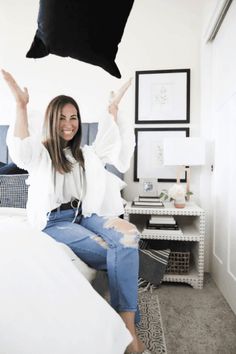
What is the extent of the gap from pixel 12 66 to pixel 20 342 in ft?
8.69

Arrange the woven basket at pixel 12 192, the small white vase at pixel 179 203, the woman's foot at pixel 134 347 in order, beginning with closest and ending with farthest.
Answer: the woman's foot at pixel 134 347
the woven basket at pixel 12 192
the small white vase at pixel 179 203

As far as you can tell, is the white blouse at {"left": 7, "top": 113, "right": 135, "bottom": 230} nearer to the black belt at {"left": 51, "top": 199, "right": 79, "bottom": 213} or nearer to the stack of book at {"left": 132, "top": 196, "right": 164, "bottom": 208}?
the black belt at {"left": 51, "top": 199, "right": 79, "bottom": 213}

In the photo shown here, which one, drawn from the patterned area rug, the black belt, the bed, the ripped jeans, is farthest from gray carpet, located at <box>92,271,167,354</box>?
the bed

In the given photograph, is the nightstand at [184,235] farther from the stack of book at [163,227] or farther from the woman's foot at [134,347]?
the woman's foot at [134,347]

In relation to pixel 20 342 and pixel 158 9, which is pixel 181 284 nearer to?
pixel 20 342

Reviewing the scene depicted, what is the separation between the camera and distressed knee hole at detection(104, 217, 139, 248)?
1.19m

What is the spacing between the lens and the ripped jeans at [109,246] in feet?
3.75

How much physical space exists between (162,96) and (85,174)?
1401 millimetres

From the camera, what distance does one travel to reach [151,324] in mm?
1455

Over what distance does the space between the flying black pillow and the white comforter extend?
57 centimetres

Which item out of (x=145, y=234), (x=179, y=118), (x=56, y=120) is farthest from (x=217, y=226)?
(x=56, y=120)

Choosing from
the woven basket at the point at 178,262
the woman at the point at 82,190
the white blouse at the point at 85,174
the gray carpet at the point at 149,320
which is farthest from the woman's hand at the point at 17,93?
the woven basket at the point at 178,262

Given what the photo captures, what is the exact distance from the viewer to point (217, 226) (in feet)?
6.97

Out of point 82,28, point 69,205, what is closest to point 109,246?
point 69,205
